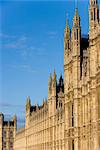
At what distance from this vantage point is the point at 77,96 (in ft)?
210

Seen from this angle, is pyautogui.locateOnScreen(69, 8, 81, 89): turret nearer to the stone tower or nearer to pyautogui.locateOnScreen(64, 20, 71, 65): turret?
the stone tower

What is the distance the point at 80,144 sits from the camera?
63.0 meters

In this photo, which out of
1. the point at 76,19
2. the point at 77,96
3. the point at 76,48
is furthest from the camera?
the point at 76,19

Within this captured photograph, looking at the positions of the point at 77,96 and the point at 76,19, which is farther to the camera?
the point at 76,19

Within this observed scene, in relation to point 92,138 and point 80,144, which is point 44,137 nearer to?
point 80,144

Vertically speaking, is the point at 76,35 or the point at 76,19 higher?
the point at 76,19

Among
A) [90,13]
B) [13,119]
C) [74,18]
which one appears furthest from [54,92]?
[13,119]

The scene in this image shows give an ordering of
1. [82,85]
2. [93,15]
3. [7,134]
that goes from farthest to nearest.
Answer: [7,134], [82,85], [93,15]

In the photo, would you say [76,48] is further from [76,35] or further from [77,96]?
[77,96]

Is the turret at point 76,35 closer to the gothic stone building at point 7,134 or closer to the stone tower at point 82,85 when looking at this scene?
the stone tower at point 82,85

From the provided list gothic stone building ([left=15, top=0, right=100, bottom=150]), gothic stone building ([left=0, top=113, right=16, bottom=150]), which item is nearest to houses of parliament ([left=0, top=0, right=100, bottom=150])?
gothic stone building ([left=15, top=0, right=100, bottom=150])

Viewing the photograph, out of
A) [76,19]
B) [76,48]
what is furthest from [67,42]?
[76,48]

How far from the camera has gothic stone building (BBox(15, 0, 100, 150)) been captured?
55.7 m

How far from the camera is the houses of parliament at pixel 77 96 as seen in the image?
183 ft
